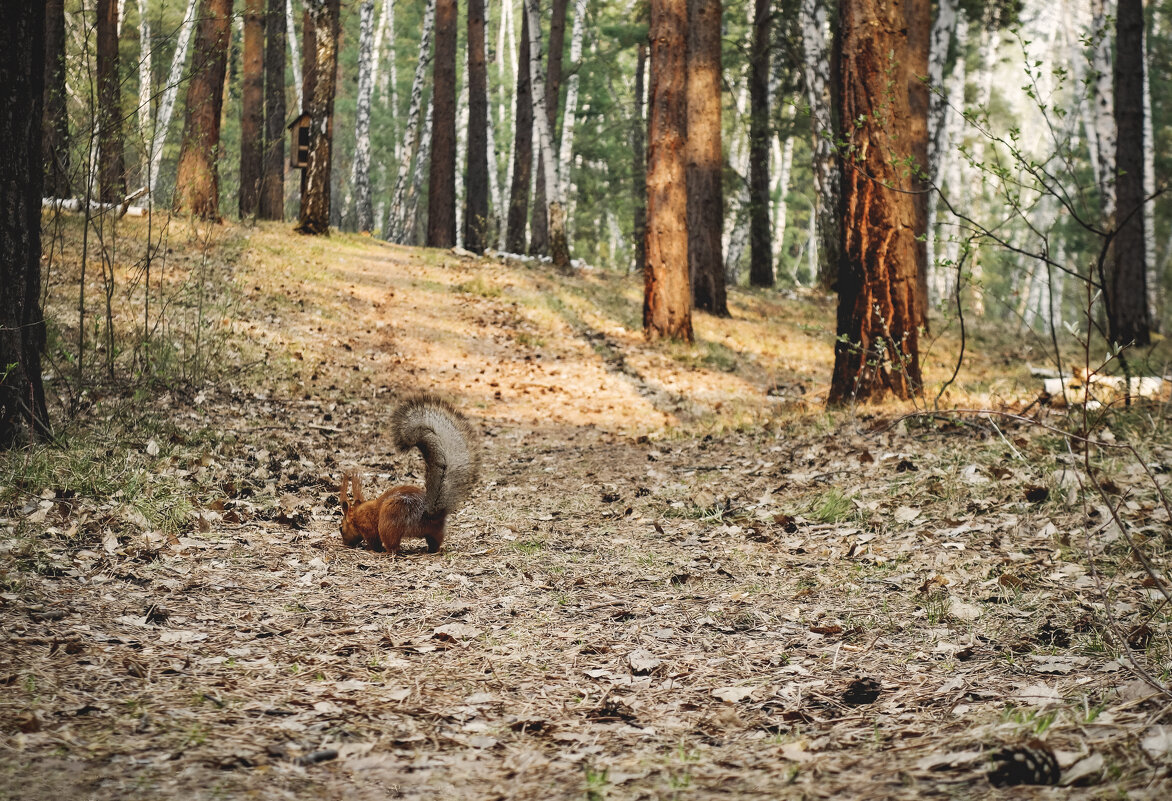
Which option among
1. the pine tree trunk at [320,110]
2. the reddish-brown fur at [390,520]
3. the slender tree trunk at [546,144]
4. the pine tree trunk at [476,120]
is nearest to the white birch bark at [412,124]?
the pine tree trunk at [476,120]

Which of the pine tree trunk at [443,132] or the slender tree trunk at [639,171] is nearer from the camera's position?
the pine tree trunk at [443,132]

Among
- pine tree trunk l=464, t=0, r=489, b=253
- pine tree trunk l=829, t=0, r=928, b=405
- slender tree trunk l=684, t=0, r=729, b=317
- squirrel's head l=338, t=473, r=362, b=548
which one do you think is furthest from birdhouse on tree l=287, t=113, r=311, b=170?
squirrel's head l=338, t=473, r=362, b=548

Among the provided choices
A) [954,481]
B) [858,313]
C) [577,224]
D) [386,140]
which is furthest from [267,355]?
[386,140]

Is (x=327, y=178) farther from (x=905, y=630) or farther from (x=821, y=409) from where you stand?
(x=905, y=630)

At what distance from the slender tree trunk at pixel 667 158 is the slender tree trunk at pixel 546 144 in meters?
5.19

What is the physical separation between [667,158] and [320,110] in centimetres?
810

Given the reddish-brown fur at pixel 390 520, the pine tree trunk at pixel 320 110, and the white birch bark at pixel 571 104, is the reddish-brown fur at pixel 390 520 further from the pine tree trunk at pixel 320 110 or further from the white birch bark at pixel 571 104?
the white birch bark at pixel 571 104

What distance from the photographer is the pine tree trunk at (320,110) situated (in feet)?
55.8

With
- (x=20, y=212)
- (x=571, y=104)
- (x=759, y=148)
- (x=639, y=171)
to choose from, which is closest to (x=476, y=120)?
(x=639, y=171)

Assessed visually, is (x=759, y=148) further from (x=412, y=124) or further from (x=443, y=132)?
→ (x=412, y=124)

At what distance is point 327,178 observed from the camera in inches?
709

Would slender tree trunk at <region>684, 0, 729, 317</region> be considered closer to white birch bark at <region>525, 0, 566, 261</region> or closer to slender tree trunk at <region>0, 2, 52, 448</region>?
white birch bark at <region>525, 0, 566, 261</region>

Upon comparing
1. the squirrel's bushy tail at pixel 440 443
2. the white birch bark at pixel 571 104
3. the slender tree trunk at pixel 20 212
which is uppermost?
the white birch bark at pixel 571 104

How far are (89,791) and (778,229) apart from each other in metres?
38.9
